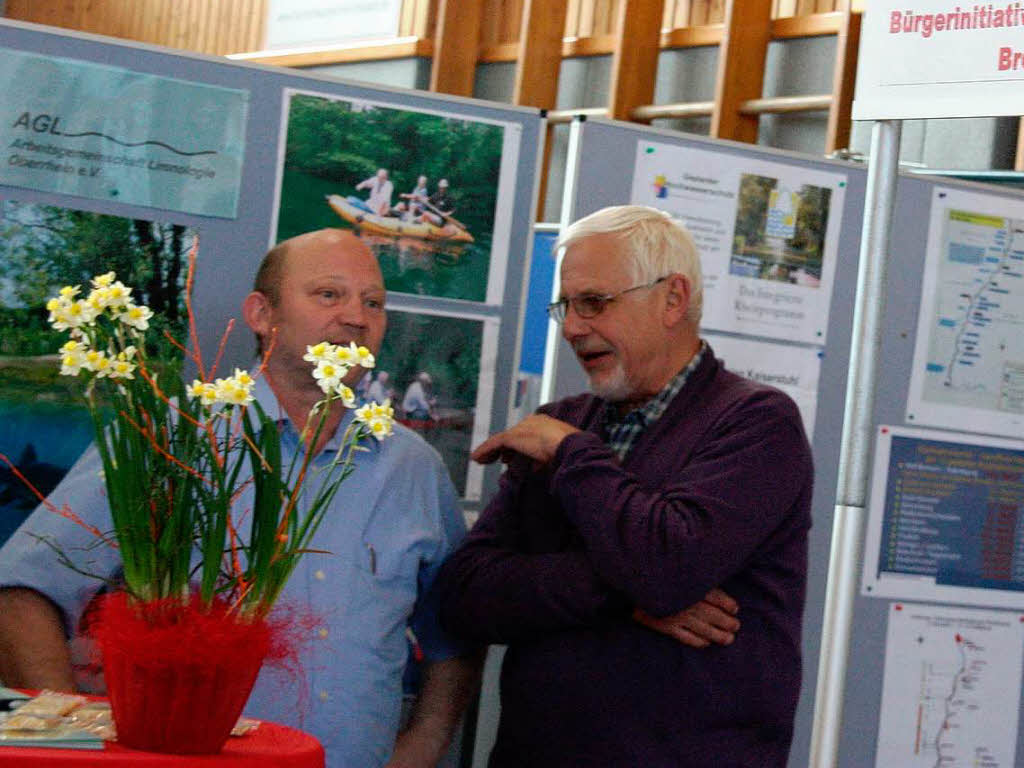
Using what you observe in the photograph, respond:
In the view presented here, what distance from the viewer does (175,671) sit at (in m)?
1.50

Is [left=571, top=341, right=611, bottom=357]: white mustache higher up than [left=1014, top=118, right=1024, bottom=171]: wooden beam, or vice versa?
[left=1014, top=118, right=1024, bottom=171]: wooden beam

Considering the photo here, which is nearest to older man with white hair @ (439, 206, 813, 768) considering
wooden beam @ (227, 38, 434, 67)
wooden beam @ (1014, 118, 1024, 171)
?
wooden beam @ (1014, 118, 1024, 171)

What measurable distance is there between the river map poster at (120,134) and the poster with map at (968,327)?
1594 mm

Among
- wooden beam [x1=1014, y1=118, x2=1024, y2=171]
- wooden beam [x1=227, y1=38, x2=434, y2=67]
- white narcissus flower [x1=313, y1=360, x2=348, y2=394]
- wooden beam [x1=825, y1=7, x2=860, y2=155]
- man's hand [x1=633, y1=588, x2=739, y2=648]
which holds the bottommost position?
man's hand [x1=633, y1=588, x2=739, y2=648]

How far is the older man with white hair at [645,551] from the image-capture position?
226 centimetres

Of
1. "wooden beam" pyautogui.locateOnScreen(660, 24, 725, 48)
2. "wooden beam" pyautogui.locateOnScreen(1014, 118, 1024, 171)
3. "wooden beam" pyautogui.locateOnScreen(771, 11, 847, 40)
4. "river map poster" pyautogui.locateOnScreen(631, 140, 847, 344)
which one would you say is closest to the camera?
"river map poster" pyautogui.locateOnScreen(631, 140, 847, 344)

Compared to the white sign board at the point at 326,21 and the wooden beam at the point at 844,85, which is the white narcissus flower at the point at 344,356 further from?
the white sign board at the point at 326,21

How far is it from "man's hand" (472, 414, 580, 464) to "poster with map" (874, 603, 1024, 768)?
47.9 inches

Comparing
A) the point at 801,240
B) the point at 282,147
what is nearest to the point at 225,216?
the point at 282,147

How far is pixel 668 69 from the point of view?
694 cm

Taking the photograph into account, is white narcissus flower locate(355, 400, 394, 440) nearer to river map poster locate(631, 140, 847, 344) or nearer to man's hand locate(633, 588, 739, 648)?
man's hand locate(633, 588, 739, 648)

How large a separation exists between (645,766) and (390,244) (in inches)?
46.6

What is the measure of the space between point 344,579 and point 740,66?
4498 millimetres

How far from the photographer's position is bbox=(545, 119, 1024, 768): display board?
319 cm
